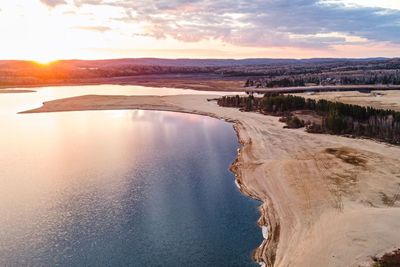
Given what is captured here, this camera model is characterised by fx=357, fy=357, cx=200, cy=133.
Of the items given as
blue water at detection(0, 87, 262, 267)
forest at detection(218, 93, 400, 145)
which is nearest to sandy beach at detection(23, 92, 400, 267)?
blue water at detection(0, 87, 262, 267)

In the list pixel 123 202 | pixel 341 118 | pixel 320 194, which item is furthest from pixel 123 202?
pixel 341 118

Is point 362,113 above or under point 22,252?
above

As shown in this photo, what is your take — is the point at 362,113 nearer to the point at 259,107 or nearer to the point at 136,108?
the point at 259,107

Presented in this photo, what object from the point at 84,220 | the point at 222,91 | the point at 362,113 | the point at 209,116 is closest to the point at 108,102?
the point at 209,116

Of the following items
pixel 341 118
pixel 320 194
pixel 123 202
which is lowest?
pixel 123 202

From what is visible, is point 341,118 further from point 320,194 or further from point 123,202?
point 123,202

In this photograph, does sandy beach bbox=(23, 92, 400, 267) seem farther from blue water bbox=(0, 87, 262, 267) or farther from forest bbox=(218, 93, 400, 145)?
forest bbox=(218, 93, 400, 145)
